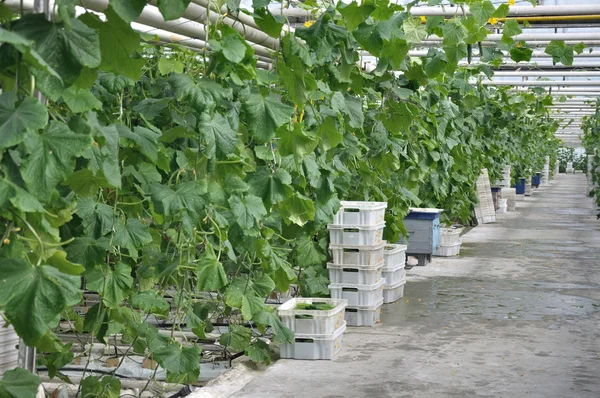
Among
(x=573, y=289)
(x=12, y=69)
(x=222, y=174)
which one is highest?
(x=12, y=69)

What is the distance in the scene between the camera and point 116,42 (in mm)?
2051

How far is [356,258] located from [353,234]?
0.63ft

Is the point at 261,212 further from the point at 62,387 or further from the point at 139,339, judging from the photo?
the point at 62,387

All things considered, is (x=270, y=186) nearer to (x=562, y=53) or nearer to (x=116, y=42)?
(x=116, y=42)

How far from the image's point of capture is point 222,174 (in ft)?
12.2

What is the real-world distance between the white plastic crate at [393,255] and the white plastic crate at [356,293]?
0.81 m

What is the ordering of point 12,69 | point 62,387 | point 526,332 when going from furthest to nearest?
point 526,332 → point 62,387 → point 12,69

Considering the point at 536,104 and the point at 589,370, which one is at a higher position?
the point at 536,104

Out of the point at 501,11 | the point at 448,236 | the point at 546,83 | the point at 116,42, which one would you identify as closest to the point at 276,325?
the point at 501,11

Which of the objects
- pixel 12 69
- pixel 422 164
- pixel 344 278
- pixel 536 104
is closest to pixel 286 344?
pixel 344 278

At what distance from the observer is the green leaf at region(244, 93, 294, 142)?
339 cm

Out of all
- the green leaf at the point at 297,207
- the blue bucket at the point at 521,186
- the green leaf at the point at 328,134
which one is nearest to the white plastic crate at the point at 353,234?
the green leaf at the point at 328,134

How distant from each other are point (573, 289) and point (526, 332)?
241 centimetres

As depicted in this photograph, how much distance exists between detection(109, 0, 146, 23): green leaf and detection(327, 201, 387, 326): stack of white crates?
4.79 meters
